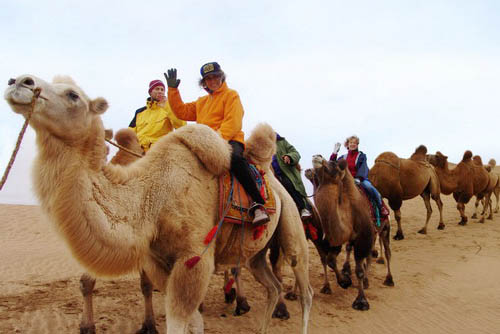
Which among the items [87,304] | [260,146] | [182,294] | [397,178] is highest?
[260,146]

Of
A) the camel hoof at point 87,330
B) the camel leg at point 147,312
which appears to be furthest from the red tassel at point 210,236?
the camel hoof at point 87,330

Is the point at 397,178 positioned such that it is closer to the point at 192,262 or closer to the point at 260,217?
the point at 260,217

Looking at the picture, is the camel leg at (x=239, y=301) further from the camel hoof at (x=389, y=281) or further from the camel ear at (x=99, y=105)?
the camel ear at (x=99, y=105)

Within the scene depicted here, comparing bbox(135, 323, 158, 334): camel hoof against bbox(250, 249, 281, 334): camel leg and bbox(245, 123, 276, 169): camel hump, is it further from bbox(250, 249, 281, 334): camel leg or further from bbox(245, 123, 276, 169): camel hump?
bbox(245, 123, 276, 169): camel hump

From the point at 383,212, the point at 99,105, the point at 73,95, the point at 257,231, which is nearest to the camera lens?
the point at 73,95

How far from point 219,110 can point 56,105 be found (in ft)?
6.70

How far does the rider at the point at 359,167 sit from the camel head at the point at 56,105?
5526 millimetres

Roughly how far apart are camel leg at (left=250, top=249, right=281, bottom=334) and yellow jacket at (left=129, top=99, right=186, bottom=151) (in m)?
2.15

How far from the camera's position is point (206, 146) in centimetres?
346

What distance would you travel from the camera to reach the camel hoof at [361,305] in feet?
21.2

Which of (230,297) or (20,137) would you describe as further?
(230,297)

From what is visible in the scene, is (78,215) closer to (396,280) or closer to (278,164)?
(278,164)

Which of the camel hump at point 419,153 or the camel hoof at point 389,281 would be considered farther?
the camel hump at point 419,153

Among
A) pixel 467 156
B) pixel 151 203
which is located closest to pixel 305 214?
pixel 151 203
